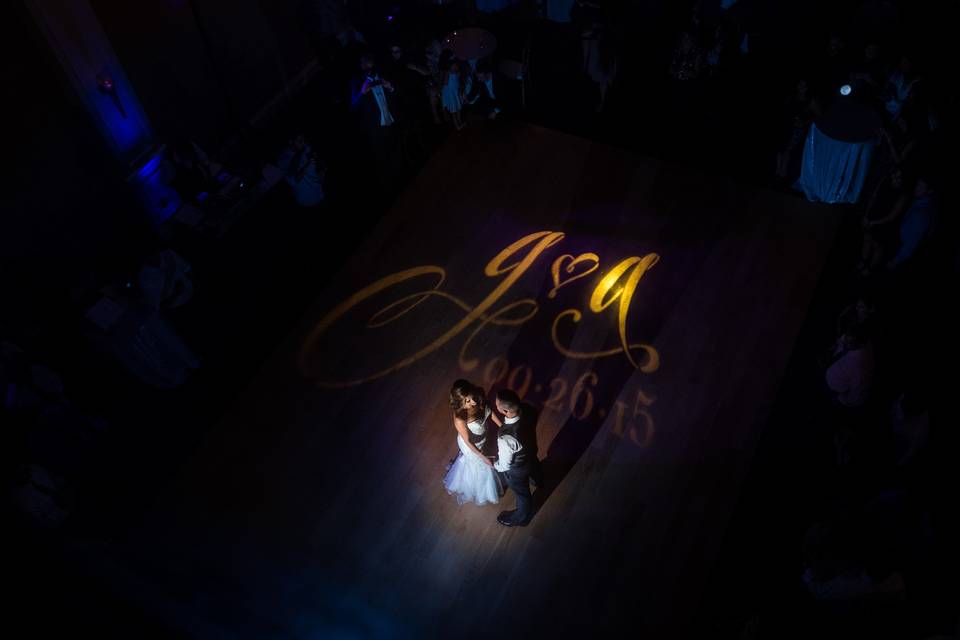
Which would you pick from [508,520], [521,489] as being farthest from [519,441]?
[508,520]

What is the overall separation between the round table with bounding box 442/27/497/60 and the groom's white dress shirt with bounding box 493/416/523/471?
5.17 m

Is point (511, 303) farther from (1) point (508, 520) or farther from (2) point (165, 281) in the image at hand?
(2) point (165, 281)

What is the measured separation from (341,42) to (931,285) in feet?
25.8

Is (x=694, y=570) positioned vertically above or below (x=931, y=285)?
below

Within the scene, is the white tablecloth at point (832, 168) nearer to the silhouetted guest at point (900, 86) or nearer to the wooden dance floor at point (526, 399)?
the wooden dance floor at point (526, 399)

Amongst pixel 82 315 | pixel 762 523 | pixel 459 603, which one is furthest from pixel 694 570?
pixel 82 315

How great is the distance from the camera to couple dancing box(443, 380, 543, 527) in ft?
16.8

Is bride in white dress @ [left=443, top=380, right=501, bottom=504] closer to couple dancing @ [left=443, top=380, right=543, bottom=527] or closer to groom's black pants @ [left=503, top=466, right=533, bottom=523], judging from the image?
couple dancing @ [left=443, top=380, right=543, bottom=527]

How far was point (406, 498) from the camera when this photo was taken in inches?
241

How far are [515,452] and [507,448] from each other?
67 millimetres

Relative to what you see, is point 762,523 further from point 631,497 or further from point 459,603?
point 459,603

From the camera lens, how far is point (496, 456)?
18.0 feet

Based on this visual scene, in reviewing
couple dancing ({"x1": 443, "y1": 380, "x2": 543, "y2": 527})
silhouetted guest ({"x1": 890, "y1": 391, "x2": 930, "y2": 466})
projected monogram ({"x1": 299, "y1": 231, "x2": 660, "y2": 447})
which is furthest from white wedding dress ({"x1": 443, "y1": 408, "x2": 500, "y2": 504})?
silhouetted guest ({"x1": 890, "y1": 391, "x2": 930, "y2": 466})

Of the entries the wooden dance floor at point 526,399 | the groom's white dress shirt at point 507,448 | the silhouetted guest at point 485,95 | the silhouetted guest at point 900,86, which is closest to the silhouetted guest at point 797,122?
the wooden dance floor at point 526,399
